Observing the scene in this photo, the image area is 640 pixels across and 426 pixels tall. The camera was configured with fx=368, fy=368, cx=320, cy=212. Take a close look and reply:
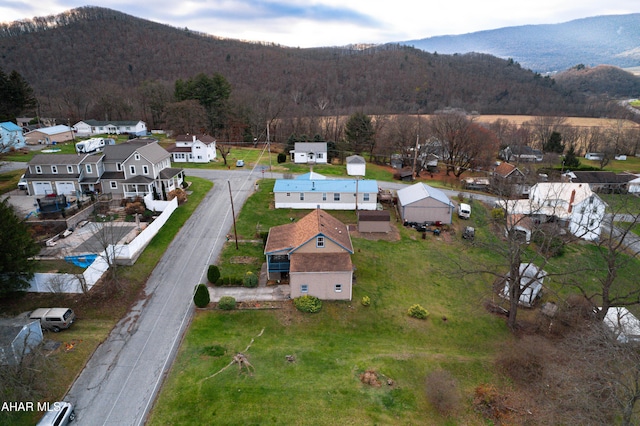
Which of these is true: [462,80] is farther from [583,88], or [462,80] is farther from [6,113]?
[6,113]

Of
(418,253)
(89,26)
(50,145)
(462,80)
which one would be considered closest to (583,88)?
(462,80)

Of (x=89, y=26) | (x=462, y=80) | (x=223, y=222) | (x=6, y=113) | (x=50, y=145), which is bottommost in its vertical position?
(x=223, y=222)

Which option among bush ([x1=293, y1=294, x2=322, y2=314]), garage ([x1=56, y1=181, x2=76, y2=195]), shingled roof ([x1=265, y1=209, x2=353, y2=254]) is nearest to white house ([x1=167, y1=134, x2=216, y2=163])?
garage ([x1=56, y1=181, x2=76, y2=195])

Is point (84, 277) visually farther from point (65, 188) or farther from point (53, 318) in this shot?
point (65, 188)

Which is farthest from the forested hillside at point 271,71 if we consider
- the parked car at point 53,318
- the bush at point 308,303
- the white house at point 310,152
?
the parked car at point 53,318

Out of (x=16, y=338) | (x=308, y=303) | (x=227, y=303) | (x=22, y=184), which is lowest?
(x=308, y=303)

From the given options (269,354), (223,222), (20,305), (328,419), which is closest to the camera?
(328,419)

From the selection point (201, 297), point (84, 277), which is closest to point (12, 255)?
point (84, 277)
